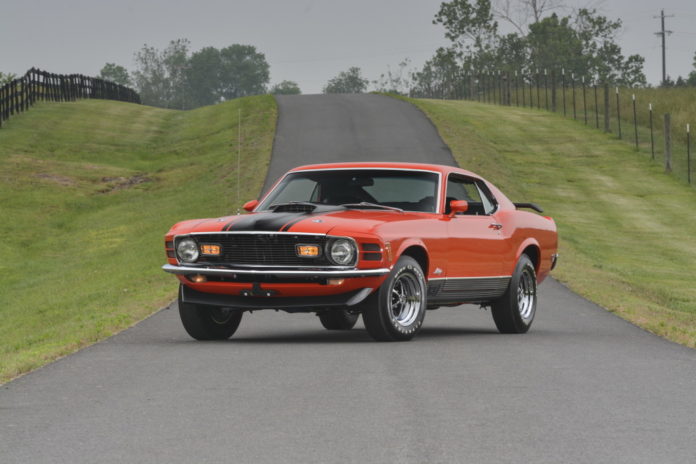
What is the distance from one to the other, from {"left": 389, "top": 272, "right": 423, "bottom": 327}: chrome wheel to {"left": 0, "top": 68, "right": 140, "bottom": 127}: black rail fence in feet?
134

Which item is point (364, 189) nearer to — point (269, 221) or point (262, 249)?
point (269, 221)

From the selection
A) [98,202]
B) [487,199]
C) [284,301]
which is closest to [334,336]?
[284,301]

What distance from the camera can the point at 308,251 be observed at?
10.3 metres

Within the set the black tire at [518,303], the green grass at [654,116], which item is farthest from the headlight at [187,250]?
the green grass at [654,116]

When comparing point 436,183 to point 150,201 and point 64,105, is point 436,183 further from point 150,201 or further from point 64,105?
point 64,105

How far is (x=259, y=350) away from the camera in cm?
1034

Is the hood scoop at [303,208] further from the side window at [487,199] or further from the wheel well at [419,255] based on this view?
the side window at [487,199]

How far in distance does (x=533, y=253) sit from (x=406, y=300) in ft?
10.0

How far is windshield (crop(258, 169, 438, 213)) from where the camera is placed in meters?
11.6

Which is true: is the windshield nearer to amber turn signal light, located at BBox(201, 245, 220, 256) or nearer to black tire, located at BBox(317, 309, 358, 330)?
amber turn signal light, located at BBox(201, 245, 220, 256)

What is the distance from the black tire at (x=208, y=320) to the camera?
11.1 meters

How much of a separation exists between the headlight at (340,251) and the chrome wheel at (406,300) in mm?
636

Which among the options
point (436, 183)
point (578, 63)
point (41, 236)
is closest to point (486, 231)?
point (436, 183)

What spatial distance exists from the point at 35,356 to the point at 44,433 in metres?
Answer: 4.21
